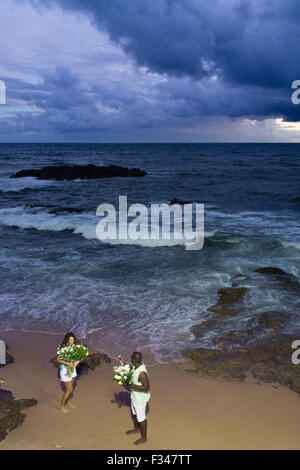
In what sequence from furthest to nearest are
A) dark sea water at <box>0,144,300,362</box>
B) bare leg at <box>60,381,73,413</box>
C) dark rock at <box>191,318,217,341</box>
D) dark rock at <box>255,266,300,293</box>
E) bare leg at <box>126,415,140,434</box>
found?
dark rock at <box>255,266,300,293</box> < dark sea water at <box>0,144,300,362</box> < dark rock at <box>191,318,217,341</box> < bare leg at <box>60,381,73,413</box> < bare leg at <box>126,415,140,434</box>

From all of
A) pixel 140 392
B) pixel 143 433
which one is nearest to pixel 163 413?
pixel 143 433

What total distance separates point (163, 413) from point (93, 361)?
7.03 feet

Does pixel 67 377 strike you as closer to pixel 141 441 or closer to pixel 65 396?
pixel 65 396

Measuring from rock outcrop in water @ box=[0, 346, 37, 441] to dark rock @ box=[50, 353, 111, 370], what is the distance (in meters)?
1.27

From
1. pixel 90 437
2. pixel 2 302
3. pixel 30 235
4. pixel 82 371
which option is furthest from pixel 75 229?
pixel 90 437

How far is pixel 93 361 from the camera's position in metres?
7.81

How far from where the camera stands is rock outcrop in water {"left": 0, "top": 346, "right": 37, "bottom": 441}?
5.76 metres

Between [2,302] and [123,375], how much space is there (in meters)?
6.68

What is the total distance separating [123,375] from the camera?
558 cm

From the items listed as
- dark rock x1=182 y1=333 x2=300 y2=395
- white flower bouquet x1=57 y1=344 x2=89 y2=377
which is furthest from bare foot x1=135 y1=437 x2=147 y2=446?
dark rock x1=182 y1=333 x2=300 y2=395

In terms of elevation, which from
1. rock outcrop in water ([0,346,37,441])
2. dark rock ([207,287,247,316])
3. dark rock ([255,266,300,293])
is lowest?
rock outcrop in water ([0,346,37,441])

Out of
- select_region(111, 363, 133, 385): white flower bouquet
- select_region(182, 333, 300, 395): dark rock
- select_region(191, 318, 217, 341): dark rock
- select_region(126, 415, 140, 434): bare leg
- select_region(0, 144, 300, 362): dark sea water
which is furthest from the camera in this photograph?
select_region(0, 144, 300, 362): dark sea water

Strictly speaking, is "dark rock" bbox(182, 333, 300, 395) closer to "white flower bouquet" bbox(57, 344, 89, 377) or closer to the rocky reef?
the rocky reef
